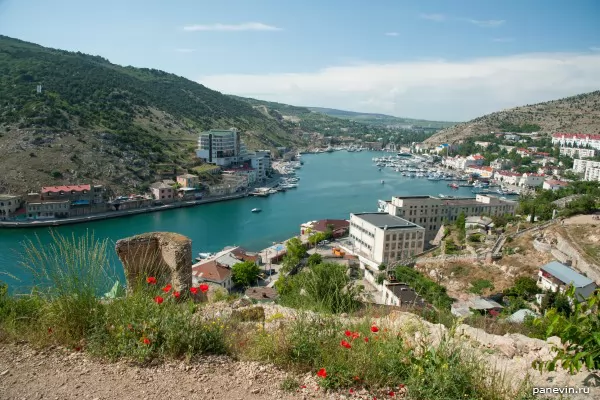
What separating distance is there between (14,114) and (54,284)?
39740mm

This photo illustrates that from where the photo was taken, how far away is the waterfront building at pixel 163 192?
3253 centimetres

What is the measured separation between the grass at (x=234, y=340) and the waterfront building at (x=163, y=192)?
101ft

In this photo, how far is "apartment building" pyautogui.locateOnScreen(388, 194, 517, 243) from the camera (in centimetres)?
2519

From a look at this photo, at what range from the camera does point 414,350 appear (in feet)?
8.73

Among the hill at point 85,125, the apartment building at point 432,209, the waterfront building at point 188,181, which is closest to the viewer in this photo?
the apartment building at point 432,209

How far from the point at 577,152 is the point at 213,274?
6344 cm

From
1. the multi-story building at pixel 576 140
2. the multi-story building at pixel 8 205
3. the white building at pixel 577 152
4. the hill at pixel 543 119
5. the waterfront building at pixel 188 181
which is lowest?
the multi-story building at pixel 8 205

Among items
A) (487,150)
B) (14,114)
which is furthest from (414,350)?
(487,150)

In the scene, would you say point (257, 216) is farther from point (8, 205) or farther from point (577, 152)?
point (577, 152)

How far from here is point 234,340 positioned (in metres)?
2.86

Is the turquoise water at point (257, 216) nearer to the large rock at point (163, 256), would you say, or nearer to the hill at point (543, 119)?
the large rock at point (163, 256)

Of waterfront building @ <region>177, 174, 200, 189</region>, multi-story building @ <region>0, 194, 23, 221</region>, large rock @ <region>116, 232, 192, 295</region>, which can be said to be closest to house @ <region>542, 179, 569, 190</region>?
waterfront building @ <region>177, 174, 200, 189</region>

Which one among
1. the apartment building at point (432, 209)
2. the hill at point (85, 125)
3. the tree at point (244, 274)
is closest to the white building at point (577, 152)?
the apartment building at point (432, 209)

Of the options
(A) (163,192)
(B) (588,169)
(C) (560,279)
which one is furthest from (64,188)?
(B) (588,169)
